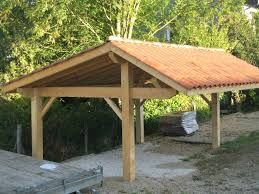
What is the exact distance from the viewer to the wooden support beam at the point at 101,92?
873cm

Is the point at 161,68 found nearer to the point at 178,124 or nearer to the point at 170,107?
the point at 178,124

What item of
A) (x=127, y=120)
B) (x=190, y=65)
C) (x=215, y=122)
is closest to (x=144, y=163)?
(x=127, y=120)

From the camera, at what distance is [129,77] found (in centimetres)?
917

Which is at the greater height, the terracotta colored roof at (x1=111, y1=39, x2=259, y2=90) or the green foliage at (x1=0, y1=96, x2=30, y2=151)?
the terracotta colored roof at (x1=111, y1=39, x2=259, y2=90)

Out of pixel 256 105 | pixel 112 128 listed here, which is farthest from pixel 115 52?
pixel 256 105

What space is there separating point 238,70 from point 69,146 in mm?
5706

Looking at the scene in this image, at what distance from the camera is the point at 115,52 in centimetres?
872

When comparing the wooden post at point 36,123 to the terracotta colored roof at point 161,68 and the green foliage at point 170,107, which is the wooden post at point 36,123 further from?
the green foliage at point 170,107

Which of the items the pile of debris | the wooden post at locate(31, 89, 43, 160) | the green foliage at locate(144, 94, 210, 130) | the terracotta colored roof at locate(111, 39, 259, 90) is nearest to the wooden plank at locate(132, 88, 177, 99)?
the terracotta colored roof at locate(111, 39, 259, 90)

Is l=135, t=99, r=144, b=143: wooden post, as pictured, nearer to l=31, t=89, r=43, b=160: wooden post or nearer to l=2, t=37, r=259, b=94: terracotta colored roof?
l=2, t=37, r=259, b=94: terracotta colored roof

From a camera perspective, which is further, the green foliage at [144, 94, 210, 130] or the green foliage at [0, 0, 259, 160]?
the green foliage at [144, 94, 210, 130]

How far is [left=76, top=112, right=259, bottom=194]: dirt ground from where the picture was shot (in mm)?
8617

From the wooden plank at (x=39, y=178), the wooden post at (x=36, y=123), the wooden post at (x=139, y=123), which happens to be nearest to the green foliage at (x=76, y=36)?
the wooden post at (x=139, y=123)

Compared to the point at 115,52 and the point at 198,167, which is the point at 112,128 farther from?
the point at 115,52
